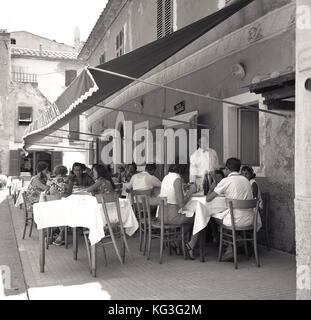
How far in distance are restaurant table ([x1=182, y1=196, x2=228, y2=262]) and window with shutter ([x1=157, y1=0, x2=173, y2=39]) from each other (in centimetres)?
570

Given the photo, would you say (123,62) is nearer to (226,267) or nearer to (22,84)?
(226,267)

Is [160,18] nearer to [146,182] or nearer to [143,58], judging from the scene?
[146,182]

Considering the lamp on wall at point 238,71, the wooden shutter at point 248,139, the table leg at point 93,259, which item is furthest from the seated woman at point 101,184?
the lamp on wall at point 238,71

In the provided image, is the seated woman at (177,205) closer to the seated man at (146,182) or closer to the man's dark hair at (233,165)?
the man's dark hair at (233,165)

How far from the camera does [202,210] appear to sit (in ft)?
18.0

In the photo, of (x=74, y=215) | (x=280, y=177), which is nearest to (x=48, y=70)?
(x=280, y=177)

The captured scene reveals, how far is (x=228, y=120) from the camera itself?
7543mm

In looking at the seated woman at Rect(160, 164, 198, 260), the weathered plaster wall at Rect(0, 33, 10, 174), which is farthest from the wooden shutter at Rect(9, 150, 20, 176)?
the seated woman at Rect(160, 164, 198, 260)

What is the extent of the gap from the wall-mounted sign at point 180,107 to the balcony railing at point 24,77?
73.2 ft

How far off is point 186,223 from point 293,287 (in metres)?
1.70

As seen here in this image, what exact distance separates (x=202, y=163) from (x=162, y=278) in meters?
3.30

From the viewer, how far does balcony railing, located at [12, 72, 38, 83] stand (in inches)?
1162

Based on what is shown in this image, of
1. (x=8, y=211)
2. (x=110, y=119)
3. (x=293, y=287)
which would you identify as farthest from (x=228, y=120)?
(x=110, y=119)

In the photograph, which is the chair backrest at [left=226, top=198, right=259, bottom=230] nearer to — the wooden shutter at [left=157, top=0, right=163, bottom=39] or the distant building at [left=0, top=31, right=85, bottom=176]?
the wooden shutter at [left=157, top=0, right=163, bottom=39]
